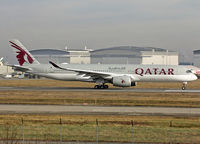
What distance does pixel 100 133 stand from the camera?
64.7 ft

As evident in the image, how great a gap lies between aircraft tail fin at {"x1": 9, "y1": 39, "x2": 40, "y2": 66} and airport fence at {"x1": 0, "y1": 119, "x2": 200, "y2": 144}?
34290 millimetres

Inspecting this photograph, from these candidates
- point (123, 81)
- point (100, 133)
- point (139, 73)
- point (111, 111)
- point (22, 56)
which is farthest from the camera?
point (22, 56)

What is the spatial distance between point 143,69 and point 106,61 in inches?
5672

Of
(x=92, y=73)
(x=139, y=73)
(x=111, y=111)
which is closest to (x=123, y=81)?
(x=139, y=73)

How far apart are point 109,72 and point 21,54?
1579cm

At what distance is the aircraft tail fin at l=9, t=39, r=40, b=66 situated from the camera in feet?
186

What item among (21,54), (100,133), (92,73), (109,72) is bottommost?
(100,133)

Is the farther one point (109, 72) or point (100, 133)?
point (109, 72)

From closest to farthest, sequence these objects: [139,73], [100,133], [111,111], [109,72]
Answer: [100,133]
[111,111]
[139,73]
[109,72]

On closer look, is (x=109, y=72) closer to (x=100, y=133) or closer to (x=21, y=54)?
(x=21, y=54)

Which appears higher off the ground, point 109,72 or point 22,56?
point 22,56

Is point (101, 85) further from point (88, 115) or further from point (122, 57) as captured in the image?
point (122, 57)

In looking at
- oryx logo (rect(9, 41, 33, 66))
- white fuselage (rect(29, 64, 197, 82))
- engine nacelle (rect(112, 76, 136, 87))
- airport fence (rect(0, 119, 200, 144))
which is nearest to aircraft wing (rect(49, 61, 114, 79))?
white fuselage (rect(29, 64, 197, 82))

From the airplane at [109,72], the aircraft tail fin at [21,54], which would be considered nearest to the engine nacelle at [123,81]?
the airplane at [109,72]
